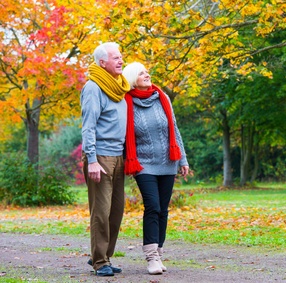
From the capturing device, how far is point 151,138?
6.80 metres

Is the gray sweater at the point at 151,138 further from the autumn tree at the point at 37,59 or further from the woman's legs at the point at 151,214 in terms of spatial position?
the autumn tree at the point at 37,59

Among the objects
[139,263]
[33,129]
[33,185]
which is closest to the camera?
[139,263]

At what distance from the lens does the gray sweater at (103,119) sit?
660cm

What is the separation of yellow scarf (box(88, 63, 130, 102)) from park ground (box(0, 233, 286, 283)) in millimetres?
1579

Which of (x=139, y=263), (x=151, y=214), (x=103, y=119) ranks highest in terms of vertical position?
(x=103, y=119)

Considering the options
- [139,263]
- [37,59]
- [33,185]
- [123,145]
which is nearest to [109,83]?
[123,145]

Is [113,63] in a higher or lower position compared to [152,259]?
higher

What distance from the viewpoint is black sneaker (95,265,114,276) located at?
6.54m

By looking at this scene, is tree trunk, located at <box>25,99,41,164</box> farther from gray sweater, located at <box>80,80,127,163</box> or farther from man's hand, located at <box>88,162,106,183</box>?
man's hand, located at <box>88,162,106,183</box>

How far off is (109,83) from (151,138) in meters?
0.62

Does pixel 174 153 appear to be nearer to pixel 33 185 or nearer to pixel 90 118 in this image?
pixel 90 118

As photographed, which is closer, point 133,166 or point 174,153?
point 133,166

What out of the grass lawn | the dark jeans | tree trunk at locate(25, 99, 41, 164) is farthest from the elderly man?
tree trunk at locate(25, 99, 41, 164)

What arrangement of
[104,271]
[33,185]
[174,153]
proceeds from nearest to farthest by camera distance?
[104,271] → [174,153] → [33,185]
